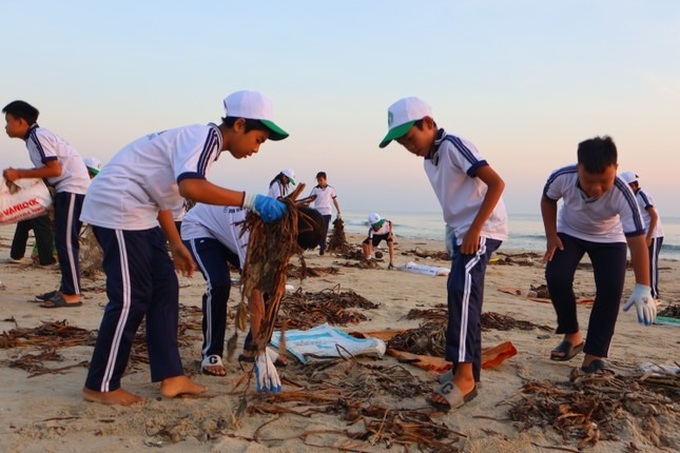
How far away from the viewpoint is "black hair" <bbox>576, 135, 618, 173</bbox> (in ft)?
13.1

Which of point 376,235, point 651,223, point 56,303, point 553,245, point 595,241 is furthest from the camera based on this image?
point 376,235

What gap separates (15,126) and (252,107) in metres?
3.99

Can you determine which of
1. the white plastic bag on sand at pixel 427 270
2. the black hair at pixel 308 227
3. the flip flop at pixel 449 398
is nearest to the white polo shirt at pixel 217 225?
the black hair at pixel 308 227

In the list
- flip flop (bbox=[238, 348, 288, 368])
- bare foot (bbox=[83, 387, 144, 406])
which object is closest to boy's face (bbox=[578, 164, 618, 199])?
flip flop (bbox=[238, 348, 288, 368])

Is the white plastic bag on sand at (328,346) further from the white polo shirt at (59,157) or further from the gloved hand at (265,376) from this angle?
the white polo shirt at (59,157)

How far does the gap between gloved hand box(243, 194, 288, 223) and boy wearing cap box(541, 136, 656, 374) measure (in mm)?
2181

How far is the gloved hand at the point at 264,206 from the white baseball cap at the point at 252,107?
0.41 meters

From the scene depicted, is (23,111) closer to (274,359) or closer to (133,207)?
(133,207)

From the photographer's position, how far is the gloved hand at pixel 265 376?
11.3 ft

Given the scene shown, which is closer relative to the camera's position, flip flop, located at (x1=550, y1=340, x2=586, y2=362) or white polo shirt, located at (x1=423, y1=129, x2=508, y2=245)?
white polo shirt, located at (x1=423, y1=129, x2=508, y2=245)

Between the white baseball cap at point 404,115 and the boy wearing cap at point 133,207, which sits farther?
the white baseball cap at point 404,115

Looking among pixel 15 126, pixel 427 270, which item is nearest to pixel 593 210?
pixel 15 126

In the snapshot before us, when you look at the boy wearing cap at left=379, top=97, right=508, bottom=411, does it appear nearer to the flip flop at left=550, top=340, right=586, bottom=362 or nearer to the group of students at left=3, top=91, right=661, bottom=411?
the group of students at left=3, top=91, right=661, bottom=411

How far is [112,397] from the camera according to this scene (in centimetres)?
328
